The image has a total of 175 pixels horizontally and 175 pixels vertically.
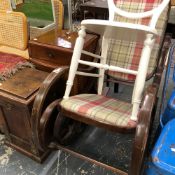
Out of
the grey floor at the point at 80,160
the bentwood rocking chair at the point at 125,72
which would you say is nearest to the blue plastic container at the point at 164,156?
the bentwood rocking chair at the point at 125,72

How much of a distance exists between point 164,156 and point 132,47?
76 cm

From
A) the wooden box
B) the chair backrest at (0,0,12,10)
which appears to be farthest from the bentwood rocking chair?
the chair backrest at (0,0,12,10)

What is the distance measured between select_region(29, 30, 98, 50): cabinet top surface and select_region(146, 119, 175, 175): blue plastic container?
82 cm

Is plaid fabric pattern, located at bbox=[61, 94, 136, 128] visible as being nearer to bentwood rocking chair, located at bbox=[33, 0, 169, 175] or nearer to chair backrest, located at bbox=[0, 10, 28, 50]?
bentwood rocking chair, located at bbox=[33, 0, 169, 175]

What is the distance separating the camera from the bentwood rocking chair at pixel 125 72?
99cm

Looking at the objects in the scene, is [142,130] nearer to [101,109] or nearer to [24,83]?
[101,109]

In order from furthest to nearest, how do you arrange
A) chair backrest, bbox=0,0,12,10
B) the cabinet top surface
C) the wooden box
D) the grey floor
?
chair backrest, bbox=0,0,12,10 < the cabinet top surface < the grey floor < the wooden box

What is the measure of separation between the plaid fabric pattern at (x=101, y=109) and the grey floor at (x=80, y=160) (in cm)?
43

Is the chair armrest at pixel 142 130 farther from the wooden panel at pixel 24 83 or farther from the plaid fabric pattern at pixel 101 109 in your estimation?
the wooden panel at pixel 24 83

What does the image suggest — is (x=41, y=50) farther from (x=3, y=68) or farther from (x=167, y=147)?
(x=167, y=147)

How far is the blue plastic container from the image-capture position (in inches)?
38.6

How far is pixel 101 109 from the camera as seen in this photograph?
3.90 ft

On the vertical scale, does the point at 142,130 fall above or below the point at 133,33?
below

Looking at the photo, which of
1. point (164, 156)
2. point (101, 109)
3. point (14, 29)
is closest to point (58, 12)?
point (14, 29)
